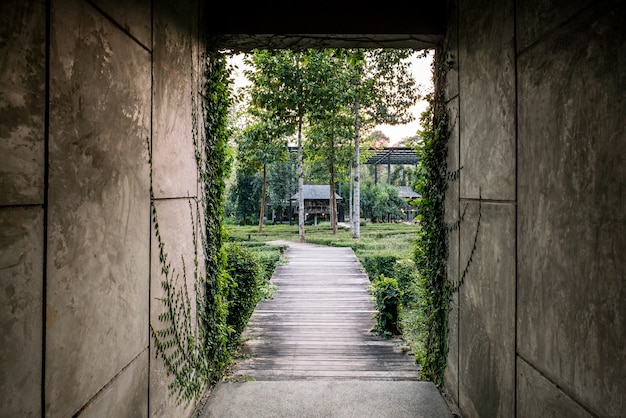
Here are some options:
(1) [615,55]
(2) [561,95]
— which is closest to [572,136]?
(2) [561,95]

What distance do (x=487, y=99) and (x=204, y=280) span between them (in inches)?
129

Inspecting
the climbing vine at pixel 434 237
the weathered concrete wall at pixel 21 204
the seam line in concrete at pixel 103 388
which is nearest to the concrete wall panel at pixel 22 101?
the weathered concrete wall at pixel 21 204

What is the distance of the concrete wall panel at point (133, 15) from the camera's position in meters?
2.26

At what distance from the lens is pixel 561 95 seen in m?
2.13

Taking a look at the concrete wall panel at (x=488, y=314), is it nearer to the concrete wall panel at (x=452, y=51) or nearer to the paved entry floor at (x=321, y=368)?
the paved entry floor at (x=321, y=368)

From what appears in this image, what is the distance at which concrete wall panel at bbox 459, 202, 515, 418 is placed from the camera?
110 inches

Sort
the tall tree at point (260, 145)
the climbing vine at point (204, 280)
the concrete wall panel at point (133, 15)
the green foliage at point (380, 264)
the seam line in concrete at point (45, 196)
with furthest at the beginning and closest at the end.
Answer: the tall tree at point (260, 145), the green foliage at point (380, 264), the climbing vine at point (204, 280), the concrete wall panel at point (133, 15), the seam line in concrete at point (45, 196)

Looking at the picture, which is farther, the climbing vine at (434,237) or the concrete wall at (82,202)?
the climbing vine at (434,237)

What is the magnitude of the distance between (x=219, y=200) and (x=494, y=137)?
3.02m

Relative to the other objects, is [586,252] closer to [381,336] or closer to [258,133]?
[381,336]

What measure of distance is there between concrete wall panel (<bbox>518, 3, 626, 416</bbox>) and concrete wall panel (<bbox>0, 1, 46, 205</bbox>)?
248 centimetres

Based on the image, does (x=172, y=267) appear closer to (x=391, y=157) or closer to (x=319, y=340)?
(x=319, y=340)

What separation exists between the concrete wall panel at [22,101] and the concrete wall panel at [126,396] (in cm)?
118

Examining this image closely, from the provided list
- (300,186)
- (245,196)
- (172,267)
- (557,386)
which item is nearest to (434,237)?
(557,386)
